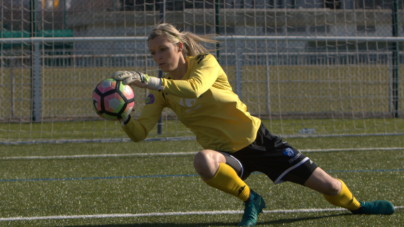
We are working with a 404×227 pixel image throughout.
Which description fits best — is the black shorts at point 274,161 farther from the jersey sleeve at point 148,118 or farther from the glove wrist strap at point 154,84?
the glove wrist strap at point 154,84

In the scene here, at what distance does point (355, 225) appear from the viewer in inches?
102

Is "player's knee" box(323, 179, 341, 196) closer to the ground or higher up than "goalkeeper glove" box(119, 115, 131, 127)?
closer to the ground

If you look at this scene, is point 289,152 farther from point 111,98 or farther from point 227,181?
point 111,98

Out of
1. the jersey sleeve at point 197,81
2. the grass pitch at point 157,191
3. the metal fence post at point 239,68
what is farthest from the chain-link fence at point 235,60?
the jersey sleeve at point 197,81

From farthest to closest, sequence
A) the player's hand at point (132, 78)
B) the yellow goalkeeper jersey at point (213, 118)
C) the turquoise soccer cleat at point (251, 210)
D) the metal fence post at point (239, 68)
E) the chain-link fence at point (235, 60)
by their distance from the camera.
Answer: the metal fence post at point (239, 68)
the chain-link fence at point (235, 60)
the yellow goalkeeper jersey at point (213, 118)
the turquoise soccer cleat at point (251, 210)
the player's hand at point (132, 78)

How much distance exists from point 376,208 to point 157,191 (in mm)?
1773

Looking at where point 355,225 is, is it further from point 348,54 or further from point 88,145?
point 348,54

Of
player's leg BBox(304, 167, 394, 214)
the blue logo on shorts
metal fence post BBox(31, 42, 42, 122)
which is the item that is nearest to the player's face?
the blue logo on shorts

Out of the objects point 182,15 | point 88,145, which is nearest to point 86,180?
point 88,145

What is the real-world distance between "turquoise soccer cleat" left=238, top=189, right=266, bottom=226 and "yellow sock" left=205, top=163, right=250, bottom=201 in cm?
10

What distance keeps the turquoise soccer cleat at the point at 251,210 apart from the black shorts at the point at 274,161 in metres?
0.17

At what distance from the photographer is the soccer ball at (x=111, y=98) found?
7.55 ft

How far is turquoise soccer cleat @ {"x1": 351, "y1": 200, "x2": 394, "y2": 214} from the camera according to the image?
2.77m

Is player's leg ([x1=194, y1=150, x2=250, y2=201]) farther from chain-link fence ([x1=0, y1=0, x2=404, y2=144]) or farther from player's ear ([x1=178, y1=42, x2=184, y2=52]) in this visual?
chain-link fence ([x1=0, y1=0, x2=404, y2=144])
